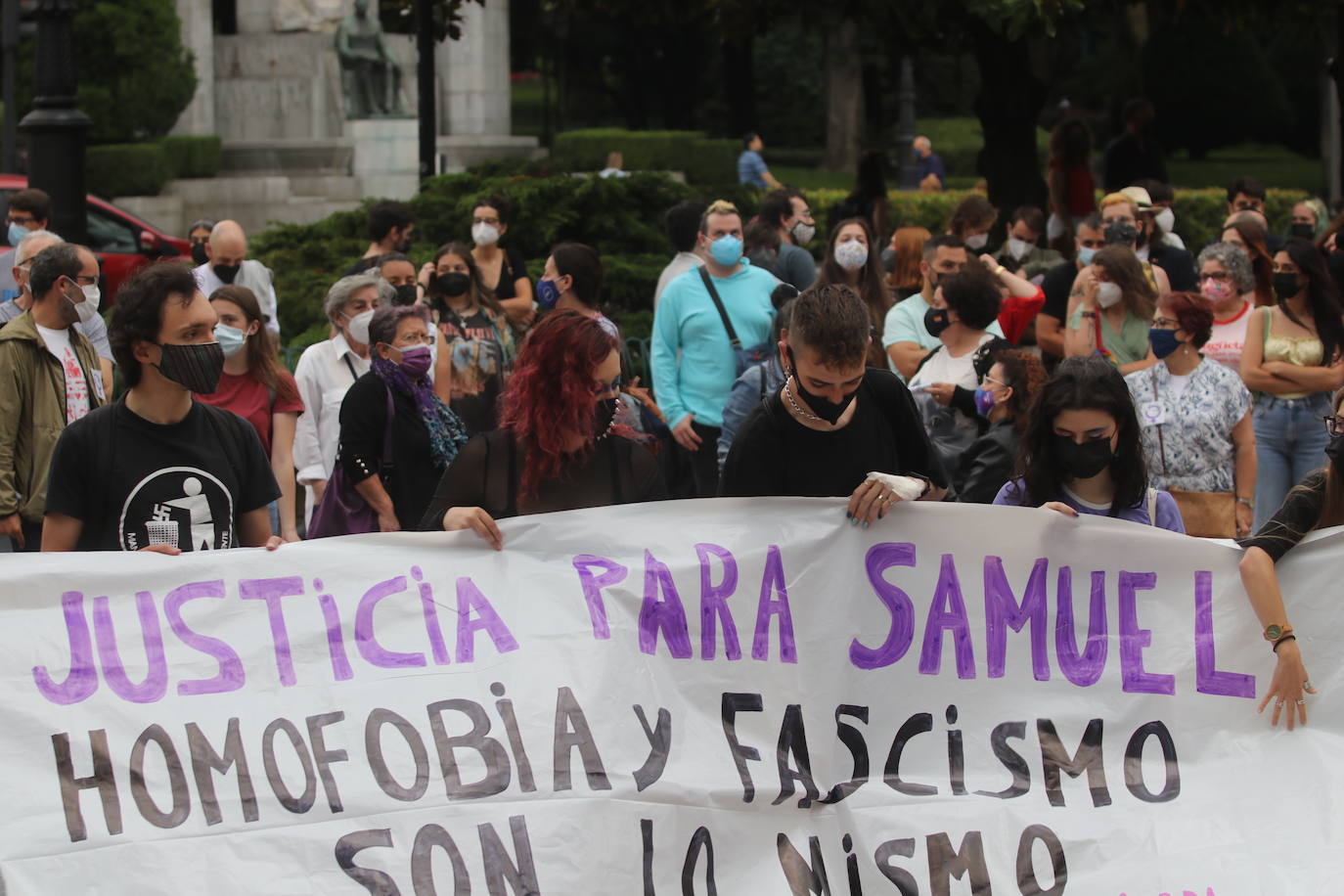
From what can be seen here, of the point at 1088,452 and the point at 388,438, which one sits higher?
the point at 1088,452

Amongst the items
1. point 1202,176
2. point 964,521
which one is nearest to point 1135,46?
point 1202,176

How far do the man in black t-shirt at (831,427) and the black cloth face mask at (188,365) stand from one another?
1325 millimetres

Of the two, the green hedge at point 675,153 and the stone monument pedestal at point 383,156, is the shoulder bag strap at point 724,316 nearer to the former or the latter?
the stone monument pedestal at point 383,156

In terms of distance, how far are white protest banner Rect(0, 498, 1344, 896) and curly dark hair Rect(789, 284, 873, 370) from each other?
392 millimetres

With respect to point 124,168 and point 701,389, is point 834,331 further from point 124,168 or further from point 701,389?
point 124,168

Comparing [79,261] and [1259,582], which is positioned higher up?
[79,261]

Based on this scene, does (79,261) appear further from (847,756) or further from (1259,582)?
(1259,582)

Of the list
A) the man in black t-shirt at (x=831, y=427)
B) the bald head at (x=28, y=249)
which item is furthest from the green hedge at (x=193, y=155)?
the man in black t-shirt at (x=831, y=427)

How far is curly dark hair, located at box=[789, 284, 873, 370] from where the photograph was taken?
4387 mm

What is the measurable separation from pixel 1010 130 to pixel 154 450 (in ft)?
40.0

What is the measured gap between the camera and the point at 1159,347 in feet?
20.9

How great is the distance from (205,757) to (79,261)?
2.48 m

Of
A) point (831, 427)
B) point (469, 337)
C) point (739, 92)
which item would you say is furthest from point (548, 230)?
point (739, 92)

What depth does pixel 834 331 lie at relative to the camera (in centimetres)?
439
